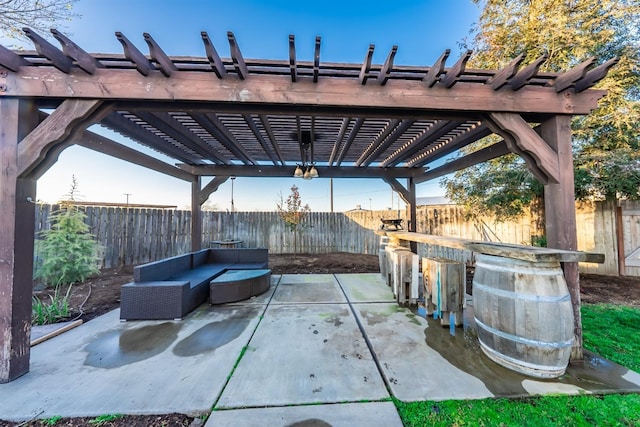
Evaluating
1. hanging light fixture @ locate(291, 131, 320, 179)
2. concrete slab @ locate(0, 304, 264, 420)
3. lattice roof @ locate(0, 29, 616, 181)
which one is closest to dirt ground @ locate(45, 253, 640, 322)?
Answer: concrete slab @ locate(0, 304, 264, 420)

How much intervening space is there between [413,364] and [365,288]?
251cm

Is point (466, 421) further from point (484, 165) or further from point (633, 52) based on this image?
point (633, 52)

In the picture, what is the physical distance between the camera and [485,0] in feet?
20.3

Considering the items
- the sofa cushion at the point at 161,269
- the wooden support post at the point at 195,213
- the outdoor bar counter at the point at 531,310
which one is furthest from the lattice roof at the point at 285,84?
the wooden support post at the point at 195,213

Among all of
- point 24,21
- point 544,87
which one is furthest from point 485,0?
point 24,21

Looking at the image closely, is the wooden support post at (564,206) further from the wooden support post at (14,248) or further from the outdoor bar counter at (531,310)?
the wooden support post at (14,248)

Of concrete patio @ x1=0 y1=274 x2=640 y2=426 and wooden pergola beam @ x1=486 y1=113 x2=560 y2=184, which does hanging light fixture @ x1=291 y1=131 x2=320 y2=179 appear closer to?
wooden pergola beam @ x1=486 y1=113 x2=560 y2=184

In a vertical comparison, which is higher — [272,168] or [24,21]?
[24,21]

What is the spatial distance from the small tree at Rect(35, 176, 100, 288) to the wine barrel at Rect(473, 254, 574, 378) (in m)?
7.21

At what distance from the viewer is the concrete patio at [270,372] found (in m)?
1.63

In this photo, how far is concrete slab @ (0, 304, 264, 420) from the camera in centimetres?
165

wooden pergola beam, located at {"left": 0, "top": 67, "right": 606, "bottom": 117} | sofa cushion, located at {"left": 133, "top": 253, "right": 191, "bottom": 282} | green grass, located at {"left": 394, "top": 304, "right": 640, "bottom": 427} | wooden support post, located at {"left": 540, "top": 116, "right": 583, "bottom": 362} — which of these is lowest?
green grass, located at {"left": 394, "top": 304, "right": 640, "bottom": 427}

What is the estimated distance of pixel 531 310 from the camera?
6.13 ft

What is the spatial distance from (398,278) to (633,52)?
266 inches
